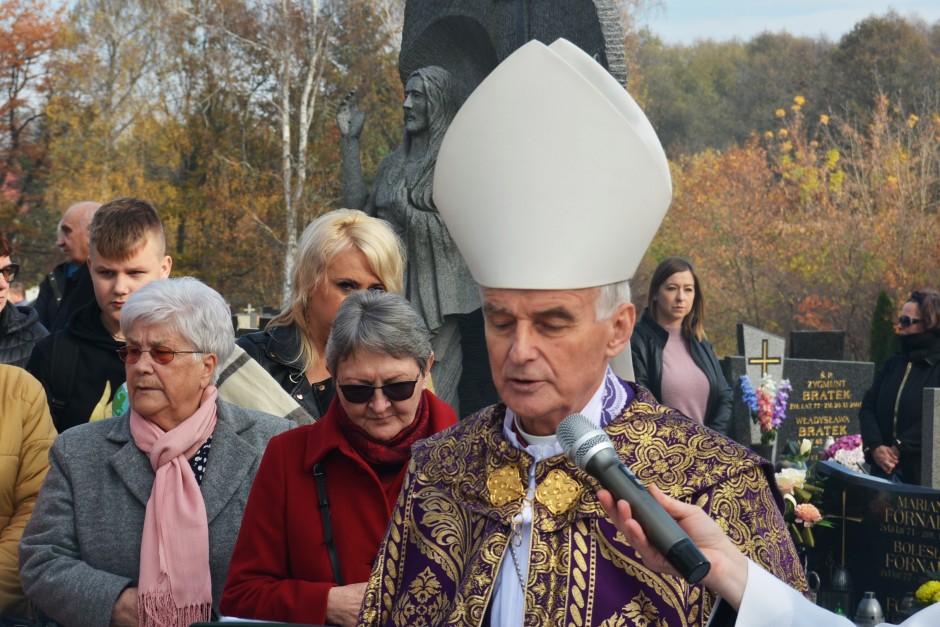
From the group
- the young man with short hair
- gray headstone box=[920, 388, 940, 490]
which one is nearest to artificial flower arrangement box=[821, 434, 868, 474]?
gray headstone box=[920, 388, 940, 490]

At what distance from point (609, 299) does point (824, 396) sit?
1148 cm

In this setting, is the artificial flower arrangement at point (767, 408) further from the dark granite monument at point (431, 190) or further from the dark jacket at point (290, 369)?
the dark jacket at point (290, 369)

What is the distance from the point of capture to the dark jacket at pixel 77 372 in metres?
4.29

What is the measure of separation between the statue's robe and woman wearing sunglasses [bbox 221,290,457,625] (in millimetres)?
720

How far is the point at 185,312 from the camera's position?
3.67m

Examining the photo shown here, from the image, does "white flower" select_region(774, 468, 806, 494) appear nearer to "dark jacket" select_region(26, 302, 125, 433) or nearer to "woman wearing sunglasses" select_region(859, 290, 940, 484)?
"dark jacket" select_region(26, 302, 125, 433)

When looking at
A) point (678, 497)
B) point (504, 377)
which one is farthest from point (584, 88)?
point (678, 497)

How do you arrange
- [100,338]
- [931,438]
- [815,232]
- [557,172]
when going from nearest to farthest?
[557,172] < [100,338] < [931,438] < [815,232]

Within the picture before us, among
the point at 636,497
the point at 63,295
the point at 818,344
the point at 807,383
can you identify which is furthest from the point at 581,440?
the point at 818,344

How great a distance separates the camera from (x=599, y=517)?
7.71ft

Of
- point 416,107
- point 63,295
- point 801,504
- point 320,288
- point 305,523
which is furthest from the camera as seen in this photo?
point 416,107

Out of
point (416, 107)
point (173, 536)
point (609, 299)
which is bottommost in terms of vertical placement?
point (173, 536)

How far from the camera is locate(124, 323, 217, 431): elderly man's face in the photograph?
3.63 m

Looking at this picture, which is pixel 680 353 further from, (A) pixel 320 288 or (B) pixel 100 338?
(B) pixel 100 338
